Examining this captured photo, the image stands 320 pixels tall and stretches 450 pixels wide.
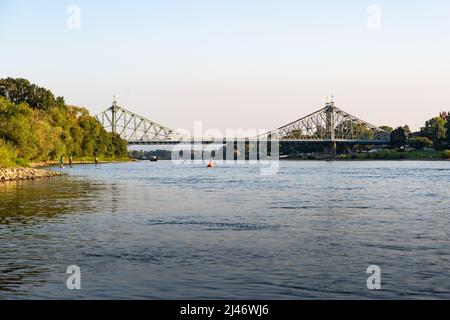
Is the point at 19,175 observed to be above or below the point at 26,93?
below

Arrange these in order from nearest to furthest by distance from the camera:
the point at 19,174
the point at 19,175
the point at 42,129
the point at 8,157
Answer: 1. the point at 19,175
2. the point at 19,174
3. the point at 8,157
4. the point at 42,129

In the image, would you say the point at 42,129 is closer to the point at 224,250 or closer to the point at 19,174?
the point at 19,174

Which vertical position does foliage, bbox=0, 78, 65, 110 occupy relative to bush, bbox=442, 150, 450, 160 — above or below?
above

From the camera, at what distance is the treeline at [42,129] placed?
330ft

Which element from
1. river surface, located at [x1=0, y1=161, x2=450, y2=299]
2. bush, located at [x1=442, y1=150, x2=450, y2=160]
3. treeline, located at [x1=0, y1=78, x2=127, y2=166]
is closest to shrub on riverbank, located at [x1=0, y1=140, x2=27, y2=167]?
treeline, located at [x1=0, y1=78, x2=127, y2=166]

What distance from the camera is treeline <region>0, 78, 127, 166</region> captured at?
10044 centimetres

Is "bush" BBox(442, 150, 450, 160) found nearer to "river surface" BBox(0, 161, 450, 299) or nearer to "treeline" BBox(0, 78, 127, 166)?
"treeline" BBox(0, 78, 127, 166)

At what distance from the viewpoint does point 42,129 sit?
4601 inches

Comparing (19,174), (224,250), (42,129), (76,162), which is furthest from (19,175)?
(76,162)

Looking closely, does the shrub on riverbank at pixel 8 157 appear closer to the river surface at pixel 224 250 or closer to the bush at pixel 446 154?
the river surface at pixel 224 250

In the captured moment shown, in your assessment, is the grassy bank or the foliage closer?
the grassy bank

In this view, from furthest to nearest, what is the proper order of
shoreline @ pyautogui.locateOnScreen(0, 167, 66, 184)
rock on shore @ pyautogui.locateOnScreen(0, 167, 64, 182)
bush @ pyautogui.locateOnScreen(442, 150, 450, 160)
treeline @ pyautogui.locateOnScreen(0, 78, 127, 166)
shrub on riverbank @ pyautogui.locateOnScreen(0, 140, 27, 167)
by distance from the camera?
bush @ pyautogui.locateOnScreen(442, 150, 450, 160), treeline @ pyautogui.locateOnScreen(0, 78, 127, 166), shrub on riverbank @ pyautogui.locateOnScreen(0, 140, 27, 167), rock on shore @ pyautogui.locateOnScreen(0, 167, 64, 182), shoreline @ pyautogui.locateOnScreen(0, 167, 66, 184)

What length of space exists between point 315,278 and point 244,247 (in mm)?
5304
